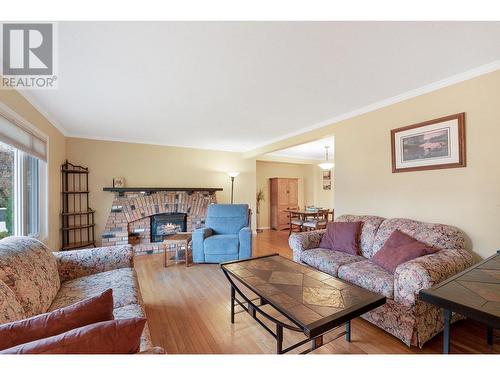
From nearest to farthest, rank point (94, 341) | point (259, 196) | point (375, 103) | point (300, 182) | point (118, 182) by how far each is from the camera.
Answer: point (94, 341), point (375, 103), point (118, 182), point (259, 196), point (300, 182)

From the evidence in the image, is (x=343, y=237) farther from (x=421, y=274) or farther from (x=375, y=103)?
(x=375, y=103)

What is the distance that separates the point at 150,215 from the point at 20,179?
6.74 ft

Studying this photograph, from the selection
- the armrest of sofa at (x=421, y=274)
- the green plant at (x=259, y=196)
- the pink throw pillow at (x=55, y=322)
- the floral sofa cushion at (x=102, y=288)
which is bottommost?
the floral sofa cushion at (x=102, y=288)

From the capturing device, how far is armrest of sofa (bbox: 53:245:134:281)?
1.84 meters

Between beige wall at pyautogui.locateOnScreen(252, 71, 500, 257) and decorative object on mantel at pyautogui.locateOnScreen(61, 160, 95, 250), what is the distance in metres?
4.40

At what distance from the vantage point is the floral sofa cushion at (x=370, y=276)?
1.72 m

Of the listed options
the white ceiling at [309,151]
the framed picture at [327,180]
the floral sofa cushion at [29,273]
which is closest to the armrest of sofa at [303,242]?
the white ceiling at [309,151]

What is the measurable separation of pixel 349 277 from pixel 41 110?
13.3ft

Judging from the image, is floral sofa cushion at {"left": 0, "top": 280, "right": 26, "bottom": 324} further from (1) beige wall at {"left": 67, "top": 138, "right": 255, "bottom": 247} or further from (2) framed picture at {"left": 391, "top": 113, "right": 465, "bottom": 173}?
(1) beige wall at {"left": 67, "top": 138, "right": 255, "bottom": 247}

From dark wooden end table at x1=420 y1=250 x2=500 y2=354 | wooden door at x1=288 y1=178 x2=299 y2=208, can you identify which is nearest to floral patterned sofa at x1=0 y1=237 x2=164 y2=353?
dark wooden end table at x1=420 y1=250 x2=500 y2=354

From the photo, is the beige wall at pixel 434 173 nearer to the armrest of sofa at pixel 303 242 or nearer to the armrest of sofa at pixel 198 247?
the armrest of sofa at pixel 303 242

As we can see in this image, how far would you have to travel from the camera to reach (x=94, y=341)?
0.64 m

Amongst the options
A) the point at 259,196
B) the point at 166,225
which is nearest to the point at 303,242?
the point at 166,225

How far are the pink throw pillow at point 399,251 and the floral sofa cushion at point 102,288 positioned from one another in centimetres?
207
